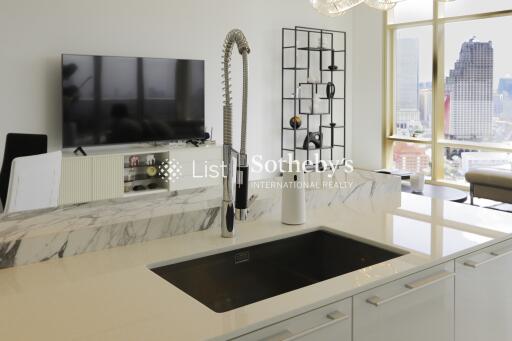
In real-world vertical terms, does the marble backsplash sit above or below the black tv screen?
below

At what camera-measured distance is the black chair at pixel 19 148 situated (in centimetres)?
357

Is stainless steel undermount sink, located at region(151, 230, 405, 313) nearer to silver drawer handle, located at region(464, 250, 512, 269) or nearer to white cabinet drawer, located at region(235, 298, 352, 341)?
silver drawer handle, located at region(464, 250, 512, 269)

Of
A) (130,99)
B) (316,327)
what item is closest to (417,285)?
(316,327)

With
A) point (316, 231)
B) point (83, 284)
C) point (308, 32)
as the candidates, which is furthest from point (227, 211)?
point (308, 32)

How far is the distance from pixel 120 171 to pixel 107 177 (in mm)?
138

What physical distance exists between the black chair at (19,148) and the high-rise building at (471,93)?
499cm

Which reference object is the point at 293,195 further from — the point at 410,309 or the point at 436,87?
the point at 436,87

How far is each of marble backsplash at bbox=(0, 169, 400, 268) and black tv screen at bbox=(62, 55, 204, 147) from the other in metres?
3.34

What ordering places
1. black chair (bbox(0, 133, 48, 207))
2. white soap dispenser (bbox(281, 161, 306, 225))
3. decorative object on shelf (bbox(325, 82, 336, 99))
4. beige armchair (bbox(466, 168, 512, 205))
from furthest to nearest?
decorative object on shelf (bbox(325, 82, 336, 99))
beige armchair (bbox(466, 168, 512, 205))
black chair (bbox(0, 133, 48, 207))
white soap dispenser (bbox(281, 161, 306, 225))

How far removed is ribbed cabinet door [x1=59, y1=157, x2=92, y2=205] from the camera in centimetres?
467

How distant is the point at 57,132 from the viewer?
5047mm

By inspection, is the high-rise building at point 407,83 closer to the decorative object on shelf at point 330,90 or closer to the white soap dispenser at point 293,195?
the decorative object on shelf at point 330,90

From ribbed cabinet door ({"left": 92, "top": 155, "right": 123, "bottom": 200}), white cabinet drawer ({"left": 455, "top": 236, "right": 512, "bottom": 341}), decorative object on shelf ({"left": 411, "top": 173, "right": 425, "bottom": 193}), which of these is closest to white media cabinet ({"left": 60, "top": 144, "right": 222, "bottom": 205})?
ribbed cabinet door ({"left": 92, "top": 155, "right": 123, "bottom": 200})

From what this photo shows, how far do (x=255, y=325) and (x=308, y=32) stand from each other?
19.5ft
